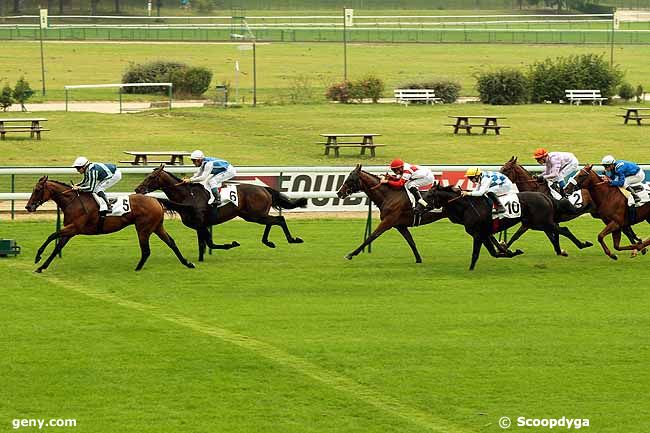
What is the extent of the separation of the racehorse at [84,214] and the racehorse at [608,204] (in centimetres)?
629

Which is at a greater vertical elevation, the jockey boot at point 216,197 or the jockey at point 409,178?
the jockey at point 409,178

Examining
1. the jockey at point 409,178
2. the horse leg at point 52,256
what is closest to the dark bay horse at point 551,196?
the jockey at point 409,178

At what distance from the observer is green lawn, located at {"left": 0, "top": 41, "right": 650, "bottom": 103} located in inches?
2165

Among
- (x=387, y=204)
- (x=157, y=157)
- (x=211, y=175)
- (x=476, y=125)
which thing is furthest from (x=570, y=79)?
(x=211, y=175)

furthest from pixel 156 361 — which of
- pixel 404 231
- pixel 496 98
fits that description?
pixel 496 98

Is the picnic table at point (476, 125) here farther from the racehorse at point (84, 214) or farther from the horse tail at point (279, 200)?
the racehorse at point (84, 214)

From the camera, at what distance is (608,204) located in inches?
775

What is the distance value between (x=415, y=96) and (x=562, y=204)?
28.0 metres

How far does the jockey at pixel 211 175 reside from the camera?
1936 cm

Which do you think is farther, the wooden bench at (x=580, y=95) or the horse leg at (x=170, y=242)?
the wooden bench at (x=580, y=95)

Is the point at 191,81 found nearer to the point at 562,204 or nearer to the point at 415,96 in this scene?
the point at 415,96

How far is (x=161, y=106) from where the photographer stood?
43.9 meters

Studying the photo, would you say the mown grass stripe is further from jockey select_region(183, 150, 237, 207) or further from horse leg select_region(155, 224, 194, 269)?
jockey select_region(183, 150, 237, 207)

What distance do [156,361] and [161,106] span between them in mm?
31322
